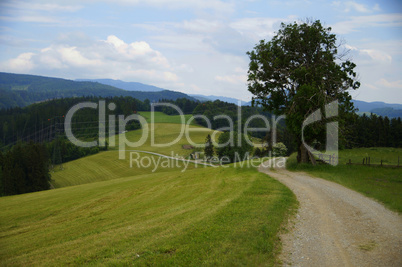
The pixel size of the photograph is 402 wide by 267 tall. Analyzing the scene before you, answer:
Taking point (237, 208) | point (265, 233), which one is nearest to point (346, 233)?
point (265, 233)

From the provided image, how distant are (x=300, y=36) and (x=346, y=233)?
22.4m

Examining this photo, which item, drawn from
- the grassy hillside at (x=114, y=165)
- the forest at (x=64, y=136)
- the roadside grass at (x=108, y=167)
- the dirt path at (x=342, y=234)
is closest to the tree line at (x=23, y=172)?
the forest at (x=64, y=136)

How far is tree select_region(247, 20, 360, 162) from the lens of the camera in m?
25.1

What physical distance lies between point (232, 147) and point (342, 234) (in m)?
67.0

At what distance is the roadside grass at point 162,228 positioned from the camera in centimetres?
854

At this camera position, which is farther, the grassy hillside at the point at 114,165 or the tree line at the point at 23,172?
the grassy hillside at the point at 114,165

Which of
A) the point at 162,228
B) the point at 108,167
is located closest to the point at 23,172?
the point at 108,167

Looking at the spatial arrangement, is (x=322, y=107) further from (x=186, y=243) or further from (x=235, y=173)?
(x=186, y=243)

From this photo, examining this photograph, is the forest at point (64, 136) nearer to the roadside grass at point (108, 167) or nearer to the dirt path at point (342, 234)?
the roadside grass at point (108, 167)

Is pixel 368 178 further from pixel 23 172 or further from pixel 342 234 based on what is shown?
pixel 23 172

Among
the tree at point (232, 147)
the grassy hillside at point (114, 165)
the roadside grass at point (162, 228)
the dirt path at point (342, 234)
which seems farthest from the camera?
the tree at point (232, 147)

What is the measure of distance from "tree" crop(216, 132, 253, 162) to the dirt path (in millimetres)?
60019

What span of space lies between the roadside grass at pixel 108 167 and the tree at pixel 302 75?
42.4 metres
